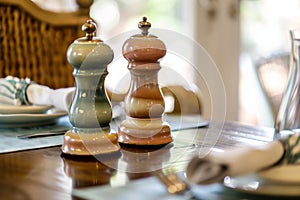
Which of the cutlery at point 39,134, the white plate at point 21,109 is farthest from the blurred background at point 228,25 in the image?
the cutlery at point 39,134

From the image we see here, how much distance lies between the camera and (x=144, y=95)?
0.98 meters

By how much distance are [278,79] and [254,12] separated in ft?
4.45

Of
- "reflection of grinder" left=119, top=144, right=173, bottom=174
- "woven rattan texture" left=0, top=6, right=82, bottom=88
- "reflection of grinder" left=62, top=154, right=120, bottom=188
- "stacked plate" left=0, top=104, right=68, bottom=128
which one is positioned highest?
"woven rattan texture" left=0, top=6, right=82, bottom=88

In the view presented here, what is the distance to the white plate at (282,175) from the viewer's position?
63 cm

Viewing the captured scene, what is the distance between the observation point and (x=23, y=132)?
113 centimetres

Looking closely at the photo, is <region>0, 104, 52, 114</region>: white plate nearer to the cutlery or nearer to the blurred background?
the cutlery

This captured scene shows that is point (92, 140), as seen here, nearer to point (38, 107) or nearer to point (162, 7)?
point (38, 107)

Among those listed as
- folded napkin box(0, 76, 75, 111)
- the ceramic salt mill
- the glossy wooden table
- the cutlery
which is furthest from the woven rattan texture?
the ceramic salt mill

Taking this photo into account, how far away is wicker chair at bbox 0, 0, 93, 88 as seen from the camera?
1.77m

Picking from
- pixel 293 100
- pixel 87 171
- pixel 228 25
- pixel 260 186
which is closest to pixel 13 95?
pixel 87 171

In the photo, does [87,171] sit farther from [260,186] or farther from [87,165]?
[260,186]

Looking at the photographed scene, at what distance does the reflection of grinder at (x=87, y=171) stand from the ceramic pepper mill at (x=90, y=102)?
0.02m

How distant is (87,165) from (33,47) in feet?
3.57

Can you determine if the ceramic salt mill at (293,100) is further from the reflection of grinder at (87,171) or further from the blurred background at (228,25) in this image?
the blurred background at (228,25)
